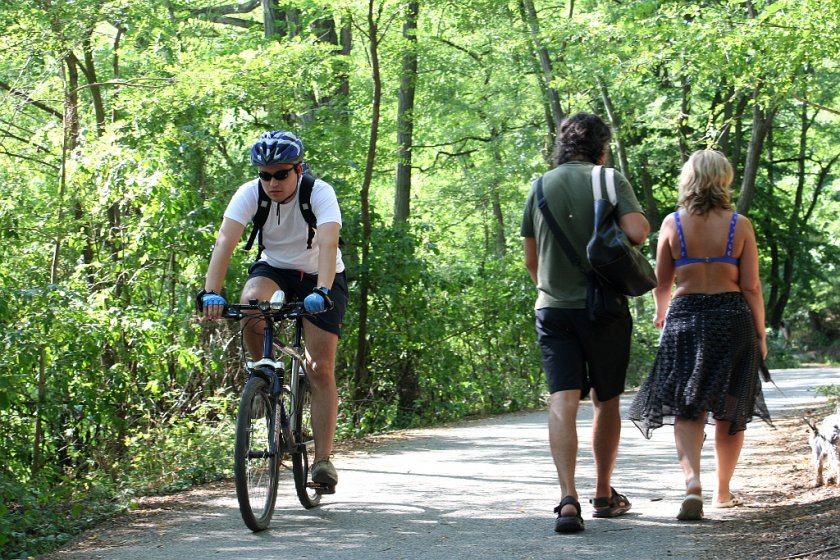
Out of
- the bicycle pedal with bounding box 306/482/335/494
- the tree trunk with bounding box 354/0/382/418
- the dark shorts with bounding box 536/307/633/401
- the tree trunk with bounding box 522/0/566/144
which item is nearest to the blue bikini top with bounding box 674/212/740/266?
the dark shorts with bounding box 536/307/633/401

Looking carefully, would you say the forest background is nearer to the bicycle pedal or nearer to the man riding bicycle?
the bicycle pedal

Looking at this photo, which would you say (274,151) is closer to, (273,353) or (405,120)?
(273,353)

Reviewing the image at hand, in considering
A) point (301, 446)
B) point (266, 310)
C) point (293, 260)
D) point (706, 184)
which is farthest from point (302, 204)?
point (706, 184)

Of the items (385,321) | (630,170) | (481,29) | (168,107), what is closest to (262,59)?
(168,107)

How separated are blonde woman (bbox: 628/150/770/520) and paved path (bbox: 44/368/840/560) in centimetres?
55

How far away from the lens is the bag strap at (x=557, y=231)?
228 inches

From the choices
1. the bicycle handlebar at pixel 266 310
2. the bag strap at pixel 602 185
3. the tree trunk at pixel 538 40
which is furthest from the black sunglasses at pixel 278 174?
the tree trunk at pixel 538 40

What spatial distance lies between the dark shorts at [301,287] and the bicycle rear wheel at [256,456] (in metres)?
0.61

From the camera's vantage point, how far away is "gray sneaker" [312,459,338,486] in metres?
6.37

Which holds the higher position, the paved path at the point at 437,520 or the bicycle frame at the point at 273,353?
the bicycle frame at the point at 273,353

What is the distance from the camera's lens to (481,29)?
24.7 m

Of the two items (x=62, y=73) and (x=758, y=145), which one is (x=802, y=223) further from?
(x=62, y=73)

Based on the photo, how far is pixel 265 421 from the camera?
5.88 metres

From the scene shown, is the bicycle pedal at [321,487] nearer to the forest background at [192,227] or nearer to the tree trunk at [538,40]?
the forest background at [192,227]
